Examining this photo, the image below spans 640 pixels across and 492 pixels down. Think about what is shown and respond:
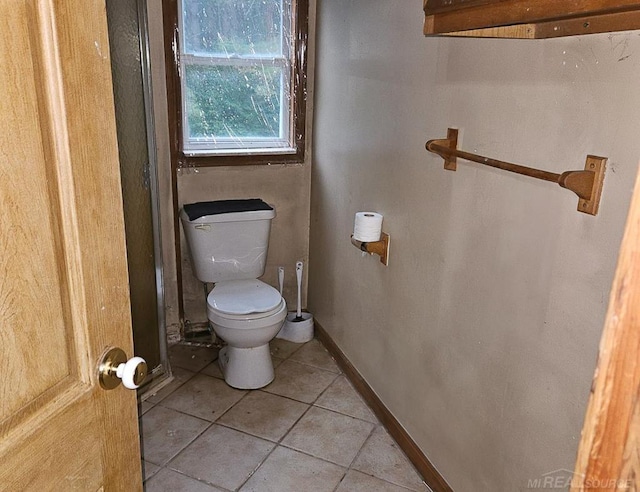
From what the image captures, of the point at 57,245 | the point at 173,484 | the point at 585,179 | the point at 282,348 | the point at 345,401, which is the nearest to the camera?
the point at 57,245

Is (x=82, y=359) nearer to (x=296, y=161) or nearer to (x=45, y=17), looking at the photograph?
(x=45, y=17)

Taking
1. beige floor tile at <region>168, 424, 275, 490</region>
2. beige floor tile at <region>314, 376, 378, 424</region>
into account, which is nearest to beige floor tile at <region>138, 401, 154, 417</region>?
beige floor tile at <region>168, 424, 275, 490</region>

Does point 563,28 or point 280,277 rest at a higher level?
point 563,28

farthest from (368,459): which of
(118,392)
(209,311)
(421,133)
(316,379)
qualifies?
(118,392)

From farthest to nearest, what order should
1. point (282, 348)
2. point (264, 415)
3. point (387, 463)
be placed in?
point (282, 348) → point (264, 415) → point (387, 463)

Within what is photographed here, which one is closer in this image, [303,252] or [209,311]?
[209,311]

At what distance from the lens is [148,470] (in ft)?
6.90

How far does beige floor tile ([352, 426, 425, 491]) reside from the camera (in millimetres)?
2074

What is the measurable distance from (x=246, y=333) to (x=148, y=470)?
0.71m

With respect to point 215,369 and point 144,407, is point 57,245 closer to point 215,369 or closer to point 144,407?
point 144,407

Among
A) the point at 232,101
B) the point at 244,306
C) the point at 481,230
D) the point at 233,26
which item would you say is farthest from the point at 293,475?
the point at 233,26

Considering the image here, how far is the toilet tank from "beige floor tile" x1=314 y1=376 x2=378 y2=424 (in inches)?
30.2

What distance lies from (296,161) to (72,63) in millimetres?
2356

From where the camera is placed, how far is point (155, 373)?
264 cm
